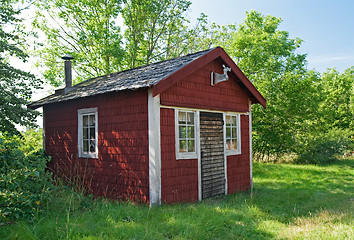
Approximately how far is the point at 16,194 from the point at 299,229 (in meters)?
4.90

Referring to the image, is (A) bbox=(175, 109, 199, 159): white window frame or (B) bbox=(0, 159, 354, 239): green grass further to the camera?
(A) bbox=(175, 109, 199, 159): white window frame

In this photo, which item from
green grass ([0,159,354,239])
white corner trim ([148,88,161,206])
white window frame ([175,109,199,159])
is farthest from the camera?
white window frame ([175,109,199,159])

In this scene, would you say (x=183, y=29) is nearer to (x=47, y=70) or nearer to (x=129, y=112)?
(x=47, y=70)

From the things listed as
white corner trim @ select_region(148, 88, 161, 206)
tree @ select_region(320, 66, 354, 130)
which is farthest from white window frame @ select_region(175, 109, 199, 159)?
tree @ select_region(320, 66, 354, 130)

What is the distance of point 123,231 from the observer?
4.97 metres

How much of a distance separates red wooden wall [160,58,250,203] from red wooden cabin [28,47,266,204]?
0.02 meters

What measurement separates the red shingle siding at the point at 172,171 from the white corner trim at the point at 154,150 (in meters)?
0.15

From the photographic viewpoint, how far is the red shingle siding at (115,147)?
23.9 ft

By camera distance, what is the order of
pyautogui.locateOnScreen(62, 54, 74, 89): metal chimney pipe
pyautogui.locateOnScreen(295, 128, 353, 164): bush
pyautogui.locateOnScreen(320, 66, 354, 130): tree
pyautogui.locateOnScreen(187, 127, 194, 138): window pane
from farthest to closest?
pyautogui.locateOnScreen(320, 66, 354, 130): tree < pyautogui.locateOnScreen(295, 128, 353, 164): bush < pyautogui.locateOnScreen(62, 54, 74, 89): metal chimney pipe < pyautogui.locateOnScreen(187, 127, 194, 138): window pane

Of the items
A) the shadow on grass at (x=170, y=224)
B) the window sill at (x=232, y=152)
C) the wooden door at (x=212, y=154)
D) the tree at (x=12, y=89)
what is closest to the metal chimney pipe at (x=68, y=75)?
the tree at (x=12, y=89)

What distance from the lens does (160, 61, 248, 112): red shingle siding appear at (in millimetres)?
7679

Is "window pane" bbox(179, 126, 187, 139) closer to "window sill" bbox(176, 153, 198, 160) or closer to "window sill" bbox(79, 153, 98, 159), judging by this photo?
"window sill" bbox(176, 153, 198, 160)

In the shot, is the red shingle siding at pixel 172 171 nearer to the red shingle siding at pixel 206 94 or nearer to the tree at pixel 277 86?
the red shingle siding at pixel 206 94

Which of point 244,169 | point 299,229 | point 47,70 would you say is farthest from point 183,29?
point 299,229
